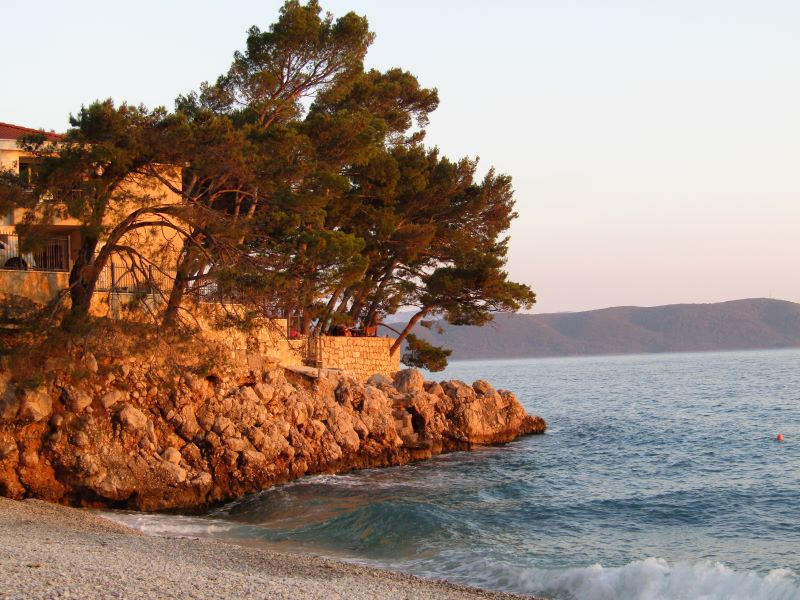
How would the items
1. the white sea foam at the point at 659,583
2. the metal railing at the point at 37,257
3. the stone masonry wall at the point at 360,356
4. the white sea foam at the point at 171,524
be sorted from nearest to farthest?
the white sea foam at the point at 659,583 < the white sea foam at the point at 171,524 < the metal railing at the point at 37,257 < the stone masonry wall at the point at 360,356

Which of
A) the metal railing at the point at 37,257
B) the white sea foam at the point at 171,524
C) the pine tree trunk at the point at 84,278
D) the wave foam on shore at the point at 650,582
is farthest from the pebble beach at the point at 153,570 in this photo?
the metal railing at the point at 37,257

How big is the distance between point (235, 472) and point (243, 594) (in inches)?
435

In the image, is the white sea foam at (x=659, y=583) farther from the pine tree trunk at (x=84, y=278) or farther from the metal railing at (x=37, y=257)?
the metal railing at (x=37, y=257)

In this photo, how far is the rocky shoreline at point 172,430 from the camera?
18.3 meters

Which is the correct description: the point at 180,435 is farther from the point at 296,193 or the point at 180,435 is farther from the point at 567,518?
the point at 567,518

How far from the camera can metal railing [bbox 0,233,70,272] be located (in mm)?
23469

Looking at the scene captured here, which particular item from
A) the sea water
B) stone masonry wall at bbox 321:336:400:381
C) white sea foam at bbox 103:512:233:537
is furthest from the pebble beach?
stone masonry wall at bbox 321:336:400:381

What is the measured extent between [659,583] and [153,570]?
7534mm

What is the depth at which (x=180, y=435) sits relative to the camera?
2009cm

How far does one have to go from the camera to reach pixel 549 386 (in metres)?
75.1

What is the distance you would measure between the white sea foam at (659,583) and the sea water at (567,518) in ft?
0.10

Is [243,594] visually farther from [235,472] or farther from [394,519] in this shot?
[235,472]

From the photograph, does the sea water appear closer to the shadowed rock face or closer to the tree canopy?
the shadowed rock face

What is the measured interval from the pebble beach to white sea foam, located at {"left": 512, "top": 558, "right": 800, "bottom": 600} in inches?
55.4
